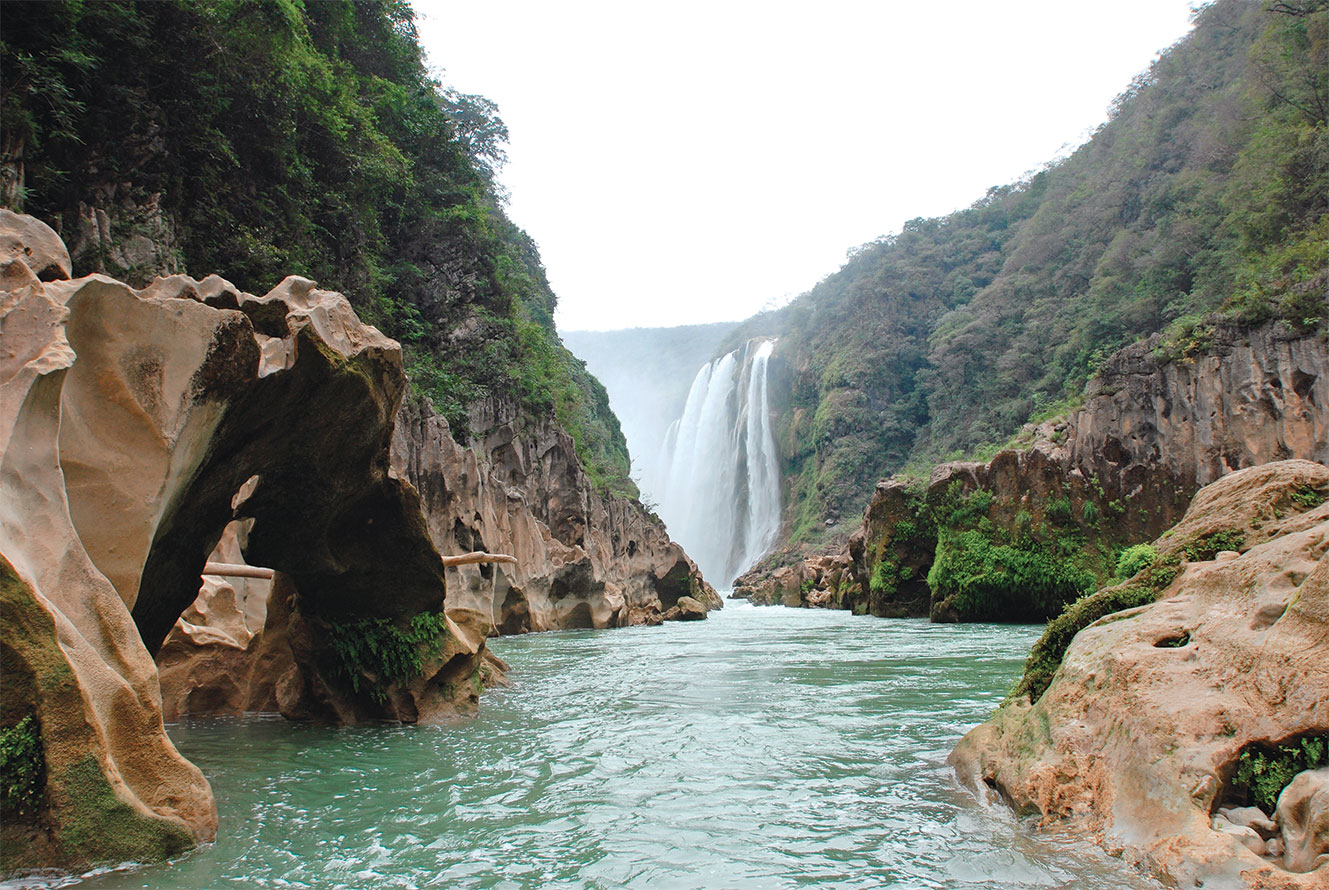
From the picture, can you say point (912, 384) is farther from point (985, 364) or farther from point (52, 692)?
point (52, 692)

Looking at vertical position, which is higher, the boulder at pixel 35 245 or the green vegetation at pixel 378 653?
the boulder at pixel 35 245

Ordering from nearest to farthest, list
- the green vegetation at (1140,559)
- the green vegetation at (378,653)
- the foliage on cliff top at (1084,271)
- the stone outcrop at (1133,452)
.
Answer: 1. the green vegetation at (1140,559)
2. the green vegetation at (378,653)
3. the stone outcrop at (1133,452)
4. the foliage on cliff top at (1084,271)

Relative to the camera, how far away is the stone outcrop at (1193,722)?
117 inches

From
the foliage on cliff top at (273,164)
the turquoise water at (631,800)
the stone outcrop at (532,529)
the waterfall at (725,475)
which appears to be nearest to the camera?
the turquoise water at (631,800)

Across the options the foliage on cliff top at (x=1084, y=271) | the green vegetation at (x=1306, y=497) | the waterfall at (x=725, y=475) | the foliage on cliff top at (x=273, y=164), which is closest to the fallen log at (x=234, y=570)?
the foliage on cliff top at (x=273, y=164)

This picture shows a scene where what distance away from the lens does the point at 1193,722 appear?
11.4 ft

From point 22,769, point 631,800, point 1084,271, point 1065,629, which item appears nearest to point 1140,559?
point 1065,629

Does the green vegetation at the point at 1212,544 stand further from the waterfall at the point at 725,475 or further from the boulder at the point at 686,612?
the waterfall at the point at 725,475

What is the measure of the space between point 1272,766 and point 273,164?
18.7 meters

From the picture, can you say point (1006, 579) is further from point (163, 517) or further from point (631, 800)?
point (163, 517)

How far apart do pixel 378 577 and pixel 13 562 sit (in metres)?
4.10

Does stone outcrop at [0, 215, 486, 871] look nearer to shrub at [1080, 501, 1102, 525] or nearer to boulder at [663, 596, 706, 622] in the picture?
shrub at [1080, 501, 1102, 525]

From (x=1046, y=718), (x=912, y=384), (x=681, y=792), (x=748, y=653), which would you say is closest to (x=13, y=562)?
(x=681, y=792)

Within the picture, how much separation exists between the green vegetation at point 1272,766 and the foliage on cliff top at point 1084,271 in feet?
59.2
